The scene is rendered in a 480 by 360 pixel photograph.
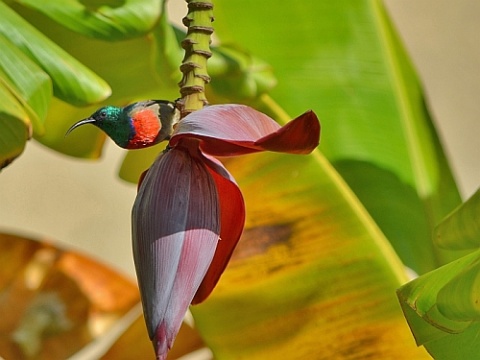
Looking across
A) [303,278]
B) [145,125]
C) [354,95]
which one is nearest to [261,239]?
[303,278]

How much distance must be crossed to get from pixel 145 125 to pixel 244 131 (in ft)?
0.15

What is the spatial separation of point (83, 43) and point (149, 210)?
329 millimetres

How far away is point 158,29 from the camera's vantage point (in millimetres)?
476

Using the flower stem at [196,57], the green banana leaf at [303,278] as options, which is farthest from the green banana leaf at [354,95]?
the flower stem at [196,57]

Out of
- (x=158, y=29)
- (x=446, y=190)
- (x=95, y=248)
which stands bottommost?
(x=95, y=248)

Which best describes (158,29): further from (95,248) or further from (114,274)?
(95,248)

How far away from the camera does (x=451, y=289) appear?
302mm

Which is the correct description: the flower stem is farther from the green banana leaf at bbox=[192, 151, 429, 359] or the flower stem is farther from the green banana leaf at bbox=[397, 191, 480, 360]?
the green banana leaf at bbox=[192, 151, 429, 359]

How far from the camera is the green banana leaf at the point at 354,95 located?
0.62m

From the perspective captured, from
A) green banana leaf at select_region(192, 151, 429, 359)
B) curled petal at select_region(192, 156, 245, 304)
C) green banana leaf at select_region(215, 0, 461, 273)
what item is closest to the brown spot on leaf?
green banana leaf at select_region(192, 151, 429, 359)

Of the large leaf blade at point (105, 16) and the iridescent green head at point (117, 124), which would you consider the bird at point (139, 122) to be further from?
the large leaf blade at point (105, 16)

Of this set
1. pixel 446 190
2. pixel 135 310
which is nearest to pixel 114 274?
pixel 135 310

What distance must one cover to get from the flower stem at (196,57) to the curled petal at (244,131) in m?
0.02

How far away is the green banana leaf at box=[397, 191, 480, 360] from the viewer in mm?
297
